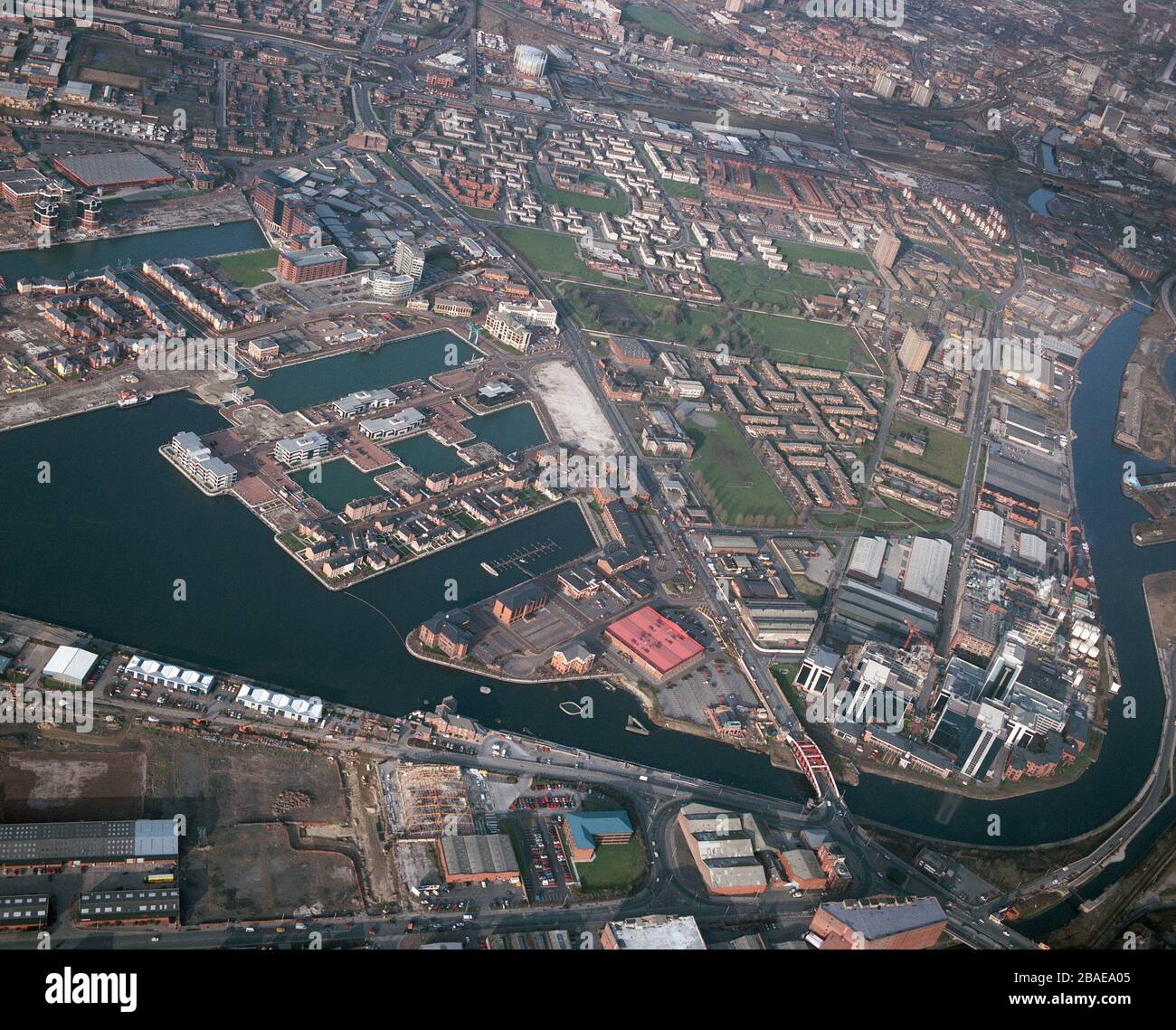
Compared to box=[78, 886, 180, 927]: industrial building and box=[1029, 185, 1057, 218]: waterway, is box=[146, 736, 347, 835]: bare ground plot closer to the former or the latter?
box=[78, 886, 180, 927]: industrial building

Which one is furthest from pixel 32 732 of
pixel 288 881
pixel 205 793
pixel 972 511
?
pixel 972 511

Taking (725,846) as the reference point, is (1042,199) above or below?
above

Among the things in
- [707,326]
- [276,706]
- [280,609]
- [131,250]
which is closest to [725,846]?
[276,706]

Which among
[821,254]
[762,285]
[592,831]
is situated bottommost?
[592,831]

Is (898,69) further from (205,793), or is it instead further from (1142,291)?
(205,793)

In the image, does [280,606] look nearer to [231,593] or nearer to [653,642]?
[231,593]

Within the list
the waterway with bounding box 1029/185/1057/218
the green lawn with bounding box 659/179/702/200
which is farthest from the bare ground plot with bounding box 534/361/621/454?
the waterway with bounding box 1029/185/1057/218

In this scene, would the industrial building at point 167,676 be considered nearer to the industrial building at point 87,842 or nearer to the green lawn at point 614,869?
the industrial building at point 87,842

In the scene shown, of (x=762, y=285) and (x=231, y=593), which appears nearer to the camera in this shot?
(x=231, y=593)
